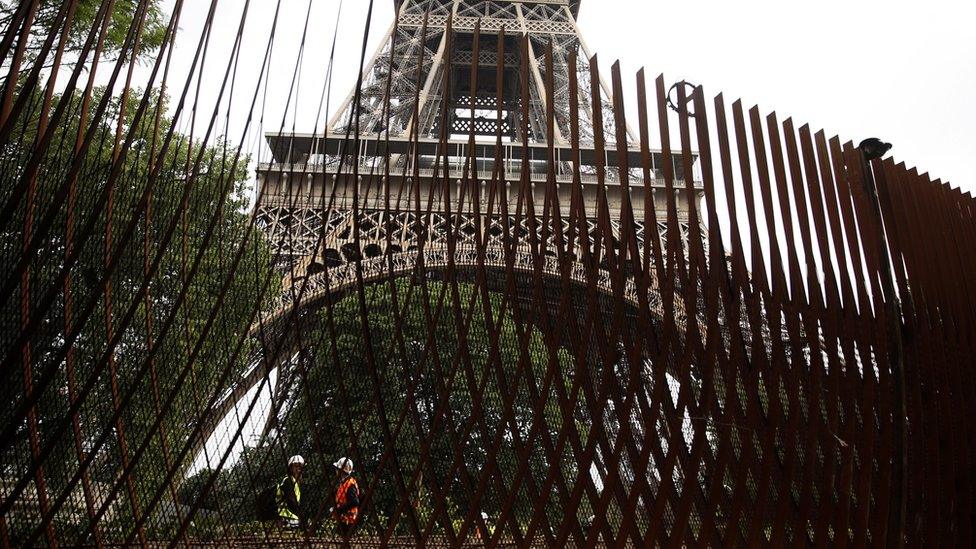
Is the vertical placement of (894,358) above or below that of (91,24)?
below

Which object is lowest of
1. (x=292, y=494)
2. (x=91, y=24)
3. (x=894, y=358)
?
(x=292, y=494)

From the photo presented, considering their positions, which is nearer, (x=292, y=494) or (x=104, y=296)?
(x=104, y=296)

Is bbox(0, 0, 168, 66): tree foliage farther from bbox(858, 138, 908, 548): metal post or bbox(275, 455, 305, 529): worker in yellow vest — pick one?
bbox(858, 138, 908, 548): metal post

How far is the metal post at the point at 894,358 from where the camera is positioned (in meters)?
2.35

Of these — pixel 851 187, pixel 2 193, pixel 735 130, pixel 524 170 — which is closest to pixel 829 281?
pixel 851 187

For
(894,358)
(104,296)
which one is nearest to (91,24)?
(104,296)

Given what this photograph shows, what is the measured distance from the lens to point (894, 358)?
246 cm

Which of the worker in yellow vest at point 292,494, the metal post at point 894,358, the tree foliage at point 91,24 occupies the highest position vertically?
the tree foliage at point 91,24

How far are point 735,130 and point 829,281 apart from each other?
676 mm

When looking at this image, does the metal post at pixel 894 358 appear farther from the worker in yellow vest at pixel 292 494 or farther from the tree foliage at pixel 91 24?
the tree foliage at pixel 91 24

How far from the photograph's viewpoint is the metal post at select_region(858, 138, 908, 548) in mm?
2348

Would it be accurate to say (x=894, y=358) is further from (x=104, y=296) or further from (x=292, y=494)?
(x=104, y=296)

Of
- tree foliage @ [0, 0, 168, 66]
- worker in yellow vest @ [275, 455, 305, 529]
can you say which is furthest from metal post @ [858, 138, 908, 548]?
tree foliage @ [0, 0, 168, 66]

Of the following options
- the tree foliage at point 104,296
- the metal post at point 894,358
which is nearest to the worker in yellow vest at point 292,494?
the tree foliage at point 104,296
